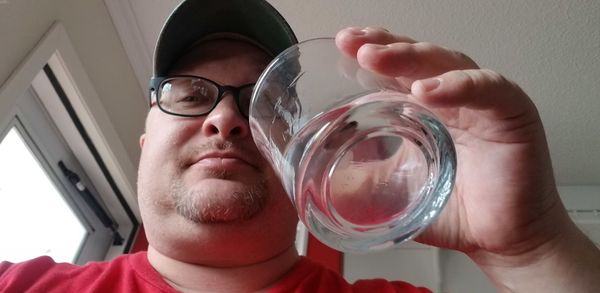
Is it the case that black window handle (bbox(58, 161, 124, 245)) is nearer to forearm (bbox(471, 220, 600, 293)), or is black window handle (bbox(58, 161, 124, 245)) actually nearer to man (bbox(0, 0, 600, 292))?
man (bbox(0, 0, 600, 292))

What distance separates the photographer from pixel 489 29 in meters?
1.50

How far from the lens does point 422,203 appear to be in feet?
1.72

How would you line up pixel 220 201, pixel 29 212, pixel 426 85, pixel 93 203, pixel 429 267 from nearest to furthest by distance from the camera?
1. pixel 426 85
2. pixel 220 201
3. pixel 29 212
4. pixel 93 203
5. pixel 429 267

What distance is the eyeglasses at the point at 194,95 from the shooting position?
3.06 feet

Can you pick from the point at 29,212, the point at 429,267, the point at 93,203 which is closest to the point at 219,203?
the point at 29,212

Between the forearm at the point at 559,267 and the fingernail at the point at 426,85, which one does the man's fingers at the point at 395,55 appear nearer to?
the fingernail at the point at 426,85

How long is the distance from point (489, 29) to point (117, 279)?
127 cm

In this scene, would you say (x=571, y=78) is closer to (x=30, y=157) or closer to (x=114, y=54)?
(x=114, y=54)

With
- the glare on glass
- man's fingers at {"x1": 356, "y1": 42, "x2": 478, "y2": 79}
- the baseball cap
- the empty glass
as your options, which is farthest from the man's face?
the glare on glass

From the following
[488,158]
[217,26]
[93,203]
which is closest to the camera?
[488,158]

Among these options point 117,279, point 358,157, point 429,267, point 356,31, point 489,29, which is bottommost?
point 429,267

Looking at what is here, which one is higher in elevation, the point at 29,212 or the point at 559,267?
the point at 559,267

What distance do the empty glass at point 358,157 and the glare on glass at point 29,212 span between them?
3.43 feet

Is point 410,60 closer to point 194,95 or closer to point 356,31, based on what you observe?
point 356,31
